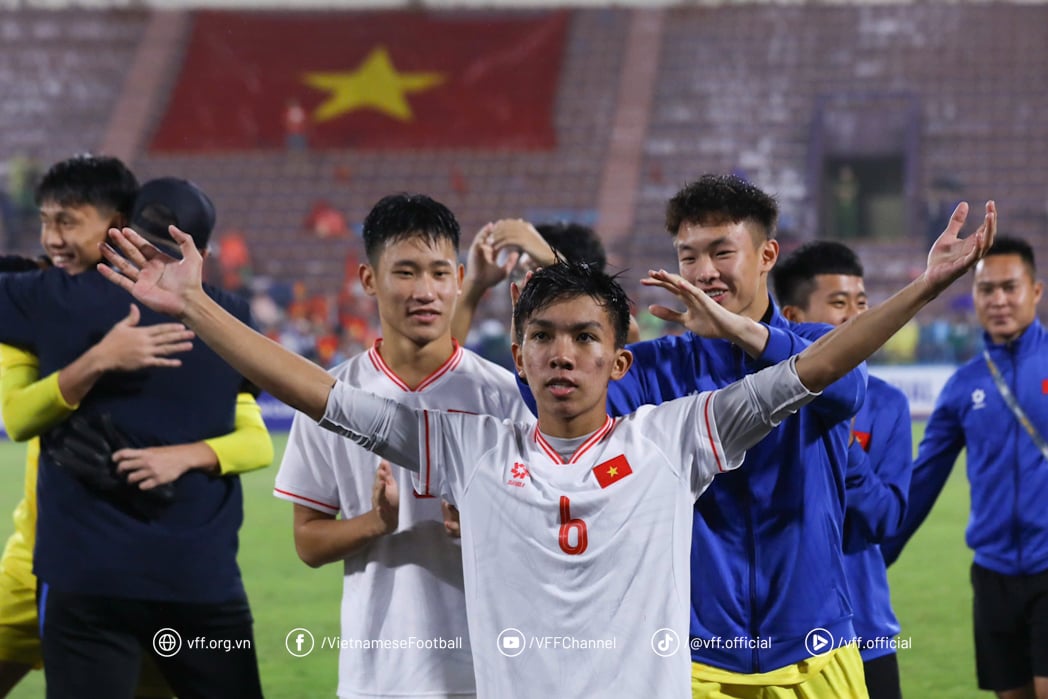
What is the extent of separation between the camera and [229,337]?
2.69 m

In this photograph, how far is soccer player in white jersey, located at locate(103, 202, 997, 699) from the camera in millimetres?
2627

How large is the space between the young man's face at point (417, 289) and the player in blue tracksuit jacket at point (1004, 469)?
211 cm

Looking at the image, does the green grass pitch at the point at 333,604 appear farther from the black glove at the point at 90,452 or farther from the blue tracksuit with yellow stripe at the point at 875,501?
the black glove at the point at 90,452

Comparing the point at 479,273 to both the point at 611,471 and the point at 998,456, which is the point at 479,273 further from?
the point at 998,456

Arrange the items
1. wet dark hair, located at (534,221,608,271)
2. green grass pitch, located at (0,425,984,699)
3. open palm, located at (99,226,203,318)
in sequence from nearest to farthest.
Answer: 1. open palm, located at (99,226,203,318)
2. wet dark hair, located at (534,221,608,271)
3. green grass pitch, located at (0,425,984,699)

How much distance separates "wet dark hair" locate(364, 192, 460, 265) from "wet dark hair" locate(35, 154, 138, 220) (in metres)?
0.87

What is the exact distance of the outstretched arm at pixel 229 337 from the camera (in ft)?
8.79

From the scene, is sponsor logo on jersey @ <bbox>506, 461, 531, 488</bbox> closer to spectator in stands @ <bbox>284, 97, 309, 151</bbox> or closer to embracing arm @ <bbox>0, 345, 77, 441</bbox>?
embracing arm @ <bbox>0, 345, 77, 441</bbox>

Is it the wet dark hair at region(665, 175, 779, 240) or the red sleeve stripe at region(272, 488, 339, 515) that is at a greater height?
the wet dark hair at region(665, 175, 779, 240)

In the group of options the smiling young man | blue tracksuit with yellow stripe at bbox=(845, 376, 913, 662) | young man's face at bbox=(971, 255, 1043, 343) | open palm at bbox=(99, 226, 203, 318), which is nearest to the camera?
open palm at bbox=(99, 226, 203, 318)

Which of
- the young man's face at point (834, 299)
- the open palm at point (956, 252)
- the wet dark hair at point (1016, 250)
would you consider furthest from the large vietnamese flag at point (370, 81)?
the open palm at point (956, 252)

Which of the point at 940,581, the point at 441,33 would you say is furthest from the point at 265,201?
the point at 940,581

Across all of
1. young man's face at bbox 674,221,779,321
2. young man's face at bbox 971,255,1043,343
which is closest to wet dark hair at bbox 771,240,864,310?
young man's face at bbox 971,255,1043,343

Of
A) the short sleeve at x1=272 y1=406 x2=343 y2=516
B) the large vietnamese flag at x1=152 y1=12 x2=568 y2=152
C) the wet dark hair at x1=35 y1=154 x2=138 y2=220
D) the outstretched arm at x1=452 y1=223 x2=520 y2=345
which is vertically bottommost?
the short sleeve at x1=272 y1=406 x2=343 y2=516
